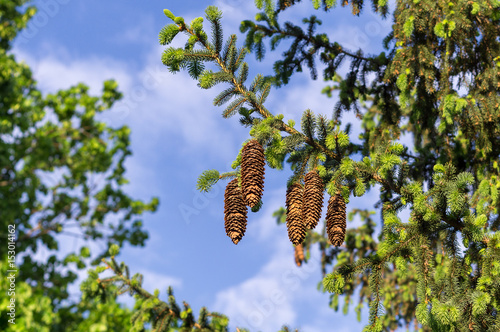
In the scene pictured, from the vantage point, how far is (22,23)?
10.6 metres

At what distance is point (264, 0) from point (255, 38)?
1.71ft

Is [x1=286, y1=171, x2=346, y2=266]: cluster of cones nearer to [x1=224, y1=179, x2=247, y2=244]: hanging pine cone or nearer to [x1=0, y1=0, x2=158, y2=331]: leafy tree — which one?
[x1=224, y1=179, x2=247, y2=244]: hanging pine cone

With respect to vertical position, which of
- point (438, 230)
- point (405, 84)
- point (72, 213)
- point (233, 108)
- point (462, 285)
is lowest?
point (462, 285)

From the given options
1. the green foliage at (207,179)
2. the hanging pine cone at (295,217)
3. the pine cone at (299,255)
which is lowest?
the hanging pine cone at (295,217)

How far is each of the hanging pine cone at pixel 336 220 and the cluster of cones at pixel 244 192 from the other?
592mm

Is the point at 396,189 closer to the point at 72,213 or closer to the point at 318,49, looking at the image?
the point at 318,49

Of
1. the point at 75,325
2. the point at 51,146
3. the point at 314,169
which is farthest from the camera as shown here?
the point at 51,146

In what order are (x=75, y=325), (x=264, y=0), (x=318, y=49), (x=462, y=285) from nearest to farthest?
(x=462, y=285) < (x=264, y=0) < (x=318, y=49) < (x=75, y=325)

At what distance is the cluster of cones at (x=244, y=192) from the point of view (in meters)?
2.92

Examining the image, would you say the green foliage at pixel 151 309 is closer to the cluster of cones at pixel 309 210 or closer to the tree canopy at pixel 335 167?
the tree canopy at pixel 335 167

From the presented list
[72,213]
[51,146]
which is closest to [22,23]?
[51,146]

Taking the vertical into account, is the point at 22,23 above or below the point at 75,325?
above

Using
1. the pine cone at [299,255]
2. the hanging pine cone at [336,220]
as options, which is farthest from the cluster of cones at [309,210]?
the pine cone at [299,255]

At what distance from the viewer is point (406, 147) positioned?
6.02 m
